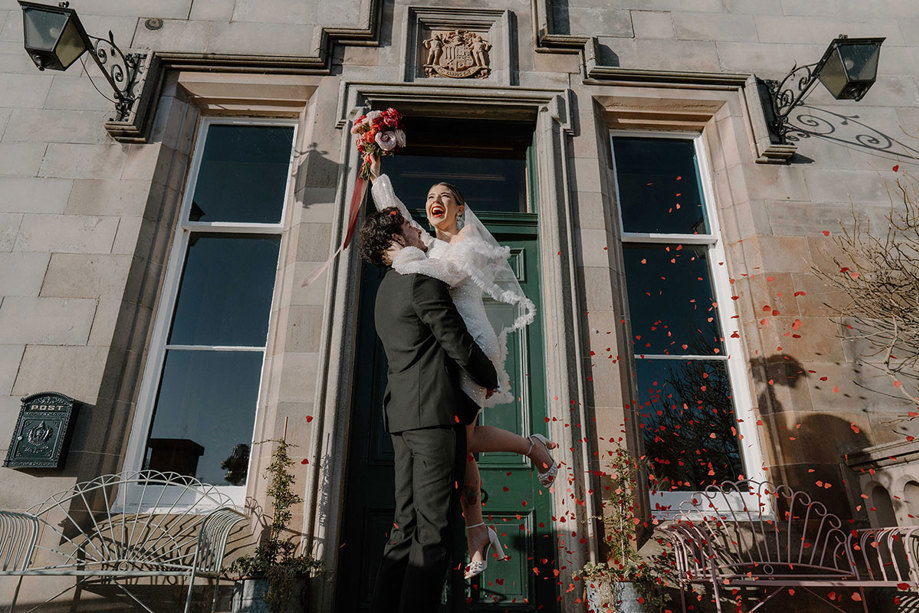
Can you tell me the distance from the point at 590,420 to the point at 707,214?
217 cm

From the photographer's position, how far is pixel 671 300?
4.58 m

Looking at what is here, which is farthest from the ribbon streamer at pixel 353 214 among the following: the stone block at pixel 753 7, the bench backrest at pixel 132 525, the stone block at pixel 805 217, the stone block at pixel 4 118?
the stone block at pixel 753 7

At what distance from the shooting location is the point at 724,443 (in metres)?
4.16

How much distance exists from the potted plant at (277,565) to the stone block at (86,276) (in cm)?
170

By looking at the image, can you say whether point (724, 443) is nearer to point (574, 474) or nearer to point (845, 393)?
point (845, 393)

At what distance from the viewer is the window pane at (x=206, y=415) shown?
400 centimetres

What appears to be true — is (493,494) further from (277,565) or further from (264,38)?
(264,38)

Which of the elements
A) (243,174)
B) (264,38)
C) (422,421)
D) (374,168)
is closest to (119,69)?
(264,38)

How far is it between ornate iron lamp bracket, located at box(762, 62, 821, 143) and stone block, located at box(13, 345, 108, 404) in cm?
541

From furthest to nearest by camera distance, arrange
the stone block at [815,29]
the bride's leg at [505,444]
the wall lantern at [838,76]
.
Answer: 1. the stone block at [815,29]
2. the wall lantern at [838,76]
3. the bride's leg at [505,444]

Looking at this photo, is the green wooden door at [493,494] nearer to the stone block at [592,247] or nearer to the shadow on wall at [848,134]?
the stone block at [592,247]

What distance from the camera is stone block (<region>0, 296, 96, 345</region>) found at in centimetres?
395

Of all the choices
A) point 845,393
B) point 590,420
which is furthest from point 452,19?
point 845,393

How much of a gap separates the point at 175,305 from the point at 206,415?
2.99 feet
